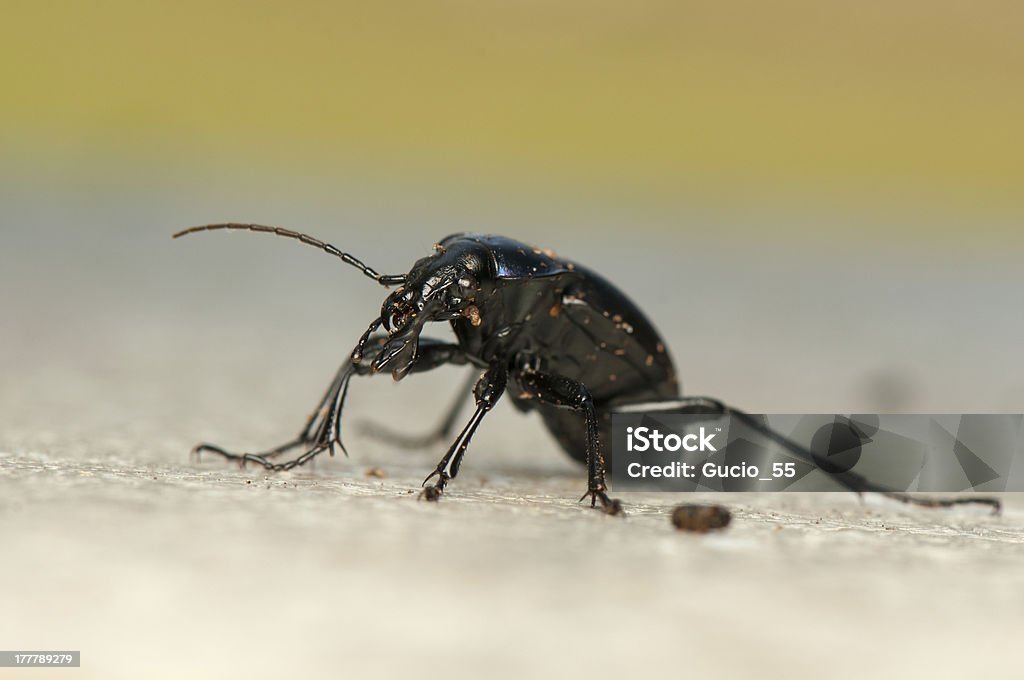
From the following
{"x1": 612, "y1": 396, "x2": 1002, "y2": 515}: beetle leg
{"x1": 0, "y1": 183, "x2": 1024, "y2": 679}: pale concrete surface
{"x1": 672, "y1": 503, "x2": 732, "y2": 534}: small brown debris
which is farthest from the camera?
{"x1": 612, "y1": 396, "x2": 1002, "y2": 515}: beetle leg

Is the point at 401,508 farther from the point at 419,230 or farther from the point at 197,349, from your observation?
the point at 419,230

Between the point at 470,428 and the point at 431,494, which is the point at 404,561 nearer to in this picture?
the point at 431,494

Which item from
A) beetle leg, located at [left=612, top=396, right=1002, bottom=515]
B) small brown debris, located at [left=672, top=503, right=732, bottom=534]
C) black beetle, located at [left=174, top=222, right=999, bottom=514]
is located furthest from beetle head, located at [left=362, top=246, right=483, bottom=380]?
small brown debris, located at [left=672, top=503, right=732, bottom=534]

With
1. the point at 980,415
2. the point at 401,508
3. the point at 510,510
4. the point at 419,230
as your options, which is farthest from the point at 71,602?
the point at 419,230

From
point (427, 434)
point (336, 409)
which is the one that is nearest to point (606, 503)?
point (336, 409)

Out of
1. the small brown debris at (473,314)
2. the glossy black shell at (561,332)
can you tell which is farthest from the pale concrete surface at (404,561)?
the small brown debris at (473,314)

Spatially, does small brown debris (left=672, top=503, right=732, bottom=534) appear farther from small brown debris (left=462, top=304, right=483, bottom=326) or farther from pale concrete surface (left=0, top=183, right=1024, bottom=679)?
small brown debris (left=462, top=304, right=483, bottom=326)
